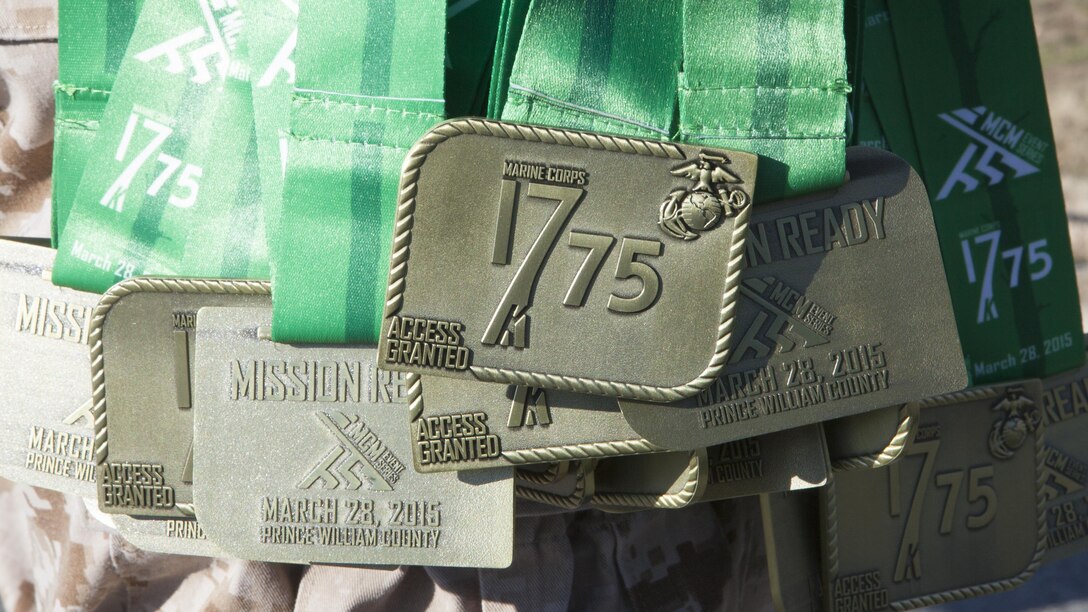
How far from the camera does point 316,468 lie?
30.2 inches

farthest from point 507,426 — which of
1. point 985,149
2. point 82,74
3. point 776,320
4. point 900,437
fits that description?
point 985,149

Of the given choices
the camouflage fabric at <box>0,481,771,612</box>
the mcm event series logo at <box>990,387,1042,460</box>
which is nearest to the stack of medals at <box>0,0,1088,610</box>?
the camouflage fabric at <box>0,481,771,612</box>

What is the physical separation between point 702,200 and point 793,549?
1.41ft

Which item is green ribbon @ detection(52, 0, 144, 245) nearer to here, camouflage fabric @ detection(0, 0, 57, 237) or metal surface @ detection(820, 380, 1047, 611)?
camouflage fabric @ detection(0, 0, 57, 237)

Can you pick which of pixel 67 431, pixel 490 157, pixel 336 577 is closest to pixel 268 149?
pixel 490 157

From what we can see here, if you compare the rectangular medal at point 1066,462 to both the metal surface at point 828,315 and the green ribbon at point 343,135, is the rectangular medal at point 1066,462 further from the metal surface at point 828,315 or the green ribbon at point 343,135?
the green ribbon at point 343,135

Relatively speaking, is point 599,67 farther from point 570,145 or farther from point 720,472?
point 720,472

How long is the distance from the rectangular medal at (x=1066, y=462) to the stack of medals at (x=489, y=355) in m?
0.35

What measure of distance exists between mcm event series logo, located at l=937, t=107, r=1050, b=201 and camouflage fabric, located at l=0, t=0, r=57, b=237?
0.89m

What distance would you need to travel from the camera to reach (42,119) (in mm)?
982

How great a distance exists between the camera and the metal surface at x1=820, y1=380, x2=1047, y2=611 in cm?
99

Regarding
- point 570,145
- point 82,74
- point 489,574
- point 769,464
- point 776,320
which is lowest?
point 489,574

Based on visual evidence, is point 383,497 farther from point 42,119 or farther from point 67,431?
point 42,119

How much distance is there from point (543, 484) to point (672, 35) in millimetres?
378
